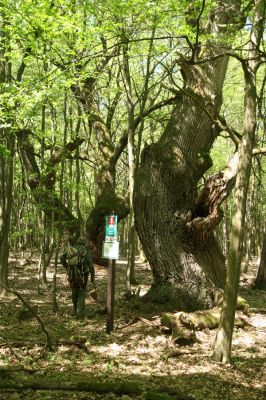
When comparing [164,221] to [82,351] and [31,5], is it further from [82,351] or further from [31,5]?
[31,5]

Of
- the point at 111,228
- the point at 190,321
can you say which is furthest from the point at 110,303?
the point at 190,321

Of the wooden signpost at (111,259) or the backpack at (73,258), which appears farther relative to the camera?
the backpack at (73,258)

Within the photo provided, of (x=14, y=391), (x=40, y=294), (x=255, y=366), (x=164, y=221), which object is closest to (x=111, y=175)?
(x=40, y=294)

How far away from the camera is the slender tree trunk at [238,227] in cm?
580

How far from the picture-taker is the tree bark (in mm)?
8836

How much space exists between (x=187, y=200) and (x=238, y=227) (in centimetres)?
340

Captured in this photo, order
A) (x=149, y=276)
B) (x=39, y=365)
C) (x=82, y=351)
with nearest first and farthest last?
(x=39, y=365)
(x=82, y=351)
(x=149, y=276)

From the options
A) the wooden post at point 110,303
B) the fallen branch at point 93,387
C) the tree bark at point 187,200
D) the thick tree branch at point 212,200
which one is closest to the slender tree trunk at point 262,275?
the tree bark at point 187,200

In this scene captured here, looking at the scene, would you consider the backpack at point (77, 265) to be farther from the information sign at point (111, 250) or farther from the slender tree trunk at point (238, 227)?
the slender tree trunk at point (238, 227)

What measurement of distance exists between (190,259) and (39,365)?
13.5 feet

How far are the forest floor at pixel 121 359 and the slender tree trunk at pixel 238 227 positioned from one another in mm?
362

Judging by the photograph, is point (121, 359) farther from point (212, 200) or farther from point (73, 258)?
point (212, 200)

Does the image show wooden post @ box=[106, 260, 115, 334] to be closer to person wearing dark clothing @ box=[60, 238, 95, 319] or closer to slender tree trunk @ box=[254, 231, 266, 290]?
person wearing dark clothing @ box=[60, 238, 95, 319]

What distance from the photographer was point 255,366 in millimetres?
6121
